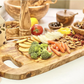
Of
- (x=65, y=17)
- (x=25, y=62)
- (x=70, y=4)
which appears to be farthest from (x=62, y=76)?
(x=70, y=4)

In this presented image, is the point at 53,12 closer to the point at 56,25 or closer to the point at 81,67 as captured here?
the point at 56,25

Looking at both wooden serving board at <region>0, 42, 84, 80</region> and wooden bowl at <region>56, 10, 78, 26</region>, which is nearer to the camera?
wooden serving board at <region>0, 42, 84, 80</region>

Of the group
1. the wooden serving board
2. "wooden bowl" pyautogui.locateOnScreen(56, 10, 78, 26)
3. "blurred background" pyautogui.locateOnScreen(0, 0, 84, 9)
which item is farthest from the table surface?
"blurred background" pyautogui.locateOnScreen(0, 0, 84, 9)

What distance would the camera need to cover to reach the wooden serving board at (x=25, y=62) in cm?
116

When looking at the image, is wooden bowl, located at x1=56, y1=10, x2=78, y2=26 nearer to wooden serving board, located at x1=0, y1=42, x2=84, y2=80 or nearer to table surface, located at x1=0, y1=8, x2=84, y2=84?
wooden serving board, located at x1=0, y1=42, x2=84, y2=80

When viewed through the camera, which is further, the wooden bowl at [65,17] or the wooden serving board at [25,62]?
the wooden bowl at [65,17]

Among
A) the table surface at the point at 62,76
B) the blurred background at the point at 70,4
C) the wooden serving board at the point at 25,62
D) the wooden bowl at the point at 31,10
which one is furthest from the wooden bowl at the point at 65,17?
the blurred background at the point at 70,4

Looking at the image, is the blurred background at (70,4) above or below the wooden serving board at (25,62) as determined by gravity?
above

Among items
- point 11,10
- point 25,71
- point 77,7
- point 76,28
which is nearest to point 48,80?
point 25,71

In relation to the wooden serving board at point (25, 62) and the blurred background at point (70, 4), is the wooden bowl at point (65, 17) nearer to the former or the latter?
the wooden serving board at point (25, 62)

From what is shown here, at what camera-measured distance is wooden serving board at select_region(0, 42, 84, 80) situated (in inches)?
45.5

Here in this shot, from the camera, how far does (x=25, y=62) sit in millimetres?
1280

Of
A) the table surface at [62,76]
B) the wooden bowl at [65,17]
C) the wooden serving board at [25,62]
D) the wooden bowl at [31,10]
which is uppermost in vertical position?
the wooden bowl at [31,10]

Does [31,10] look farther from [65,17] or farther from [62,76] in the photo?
[62,76]
